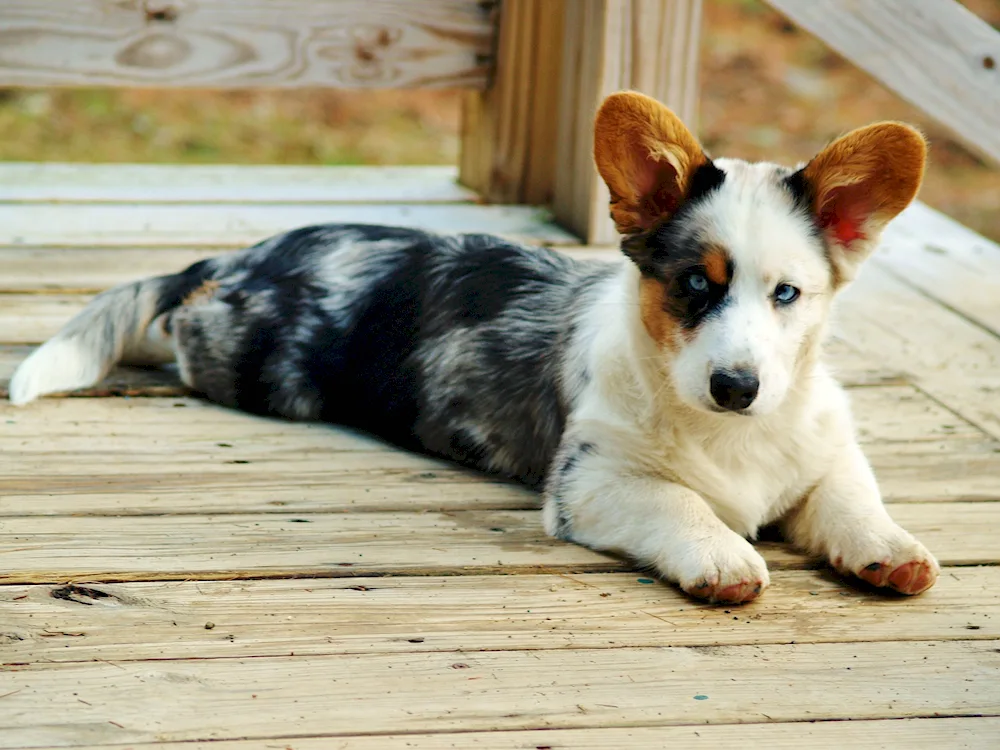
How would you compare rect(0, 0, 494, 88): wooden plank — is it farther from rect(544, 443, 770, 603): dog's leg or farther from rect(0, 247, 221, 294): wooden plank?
rect(544, 443, 770, 603): dog's leg

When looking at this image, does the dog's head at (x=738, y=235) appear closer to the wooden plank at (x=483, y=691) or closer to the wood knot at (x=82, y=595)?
the wooden plank at (x=483, y=691)

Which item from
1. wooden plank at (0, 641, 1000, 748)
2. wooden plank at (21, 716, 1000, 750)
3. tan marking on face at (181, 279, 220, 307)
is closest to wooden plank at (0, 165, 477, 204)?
tan marking on face at (181, 279, 220, 307)

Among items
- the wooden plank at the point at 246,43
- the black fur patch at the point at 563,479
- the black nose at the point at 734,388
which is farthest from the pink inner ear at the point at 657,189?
the wooden plank at the point at 246,43

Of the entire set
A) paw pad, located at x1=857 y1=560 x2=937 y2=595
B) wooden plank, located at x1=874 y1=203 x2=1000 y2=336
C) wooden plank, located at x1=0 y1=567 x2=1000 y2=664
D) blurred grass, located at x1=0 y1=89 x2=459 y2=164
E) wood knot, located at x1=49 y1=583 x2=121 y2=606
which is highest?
paw pad, located at x1=857 y1=560 x2=937 y2=595

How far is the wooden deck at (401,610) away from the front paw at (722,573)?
4 cm

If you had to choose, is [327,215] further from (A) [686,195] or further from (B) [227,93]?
(B) [227,93]

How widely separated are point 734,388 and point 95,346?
199 cm

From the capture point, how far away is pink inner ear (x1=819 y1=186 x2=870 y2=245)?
2.92 m

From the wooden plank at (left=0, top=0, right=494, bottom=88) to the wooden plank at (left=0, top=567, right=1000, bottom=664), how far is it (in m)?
3.23

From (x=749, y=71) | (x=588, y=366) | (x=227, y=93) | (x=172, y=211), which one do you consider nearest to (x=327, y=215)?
(x=172, y=211)

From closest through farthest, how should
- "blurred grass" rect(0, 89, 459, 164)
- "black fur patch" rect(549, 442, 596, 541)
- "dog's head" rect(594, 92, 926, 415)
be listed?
1. "dog's head" rect(594, 92, 926, 415)
2. "black fur patch" rect(549, 442, 596, 541)
3. "blurred grass" rect(0, 89, 459, 164)

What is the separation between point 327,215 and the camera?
18.4 feet

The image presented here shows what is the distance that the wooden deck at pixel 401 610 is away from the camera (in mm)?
2246

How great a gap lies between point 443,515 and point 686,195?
0.90m
